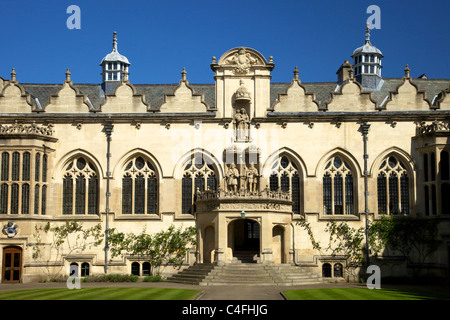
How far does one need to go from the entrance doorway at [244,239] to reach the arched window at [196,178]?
305 cm

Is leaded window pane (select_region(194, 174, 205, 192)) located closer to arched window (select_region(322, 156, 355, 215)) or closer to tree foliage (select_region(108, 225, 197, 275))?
tree foliage (select_region(108, 225, 197, 275))

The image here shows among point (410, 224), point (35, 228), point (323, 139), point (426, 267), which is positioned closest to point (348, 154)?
point (323, 139)

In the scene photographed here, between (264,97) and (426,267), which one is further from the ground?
(264,97)

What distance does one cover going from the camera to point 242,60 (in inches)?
1569

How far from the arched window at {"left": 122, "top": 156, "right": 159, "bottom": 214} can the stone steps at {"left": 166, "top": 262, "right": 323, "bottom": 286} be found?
5509 millimetres

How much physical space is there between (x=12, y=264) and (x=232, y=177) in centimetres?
1453

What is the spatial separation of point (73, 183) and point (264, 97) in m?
13.7

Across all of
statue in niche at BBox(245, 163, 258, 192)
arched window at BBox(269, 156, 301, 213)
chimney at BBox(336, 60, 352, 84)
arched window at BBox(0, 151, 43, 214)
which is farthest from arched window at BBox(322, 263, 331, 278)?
arched window at BBox(0, 151, 43, 214)

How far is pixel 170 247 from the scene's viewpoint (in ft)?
126

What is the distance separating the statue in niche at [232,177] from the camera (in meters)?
38.1

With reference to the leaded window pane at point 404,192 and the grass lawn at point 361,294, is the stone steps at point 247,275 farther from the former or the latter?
the leaded window pane at point 404,192

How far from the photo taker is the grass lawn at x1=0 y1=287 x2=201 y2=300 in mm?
25953
